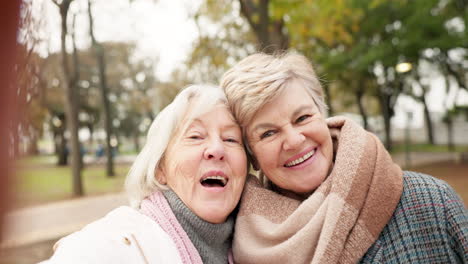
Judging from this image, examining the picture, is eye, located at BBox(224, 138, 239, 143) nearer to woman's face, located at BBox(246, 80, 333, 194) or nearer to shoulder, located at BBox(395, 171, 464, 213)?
woman's face, located at BBox(246, 80, 333, 194)

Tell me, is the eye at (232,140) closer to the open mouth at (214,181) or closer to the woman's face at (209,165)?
the woman's face at (209,165)

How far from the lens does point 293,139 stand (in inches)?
84.0

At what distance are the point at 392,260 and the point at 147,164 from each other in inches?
57.7

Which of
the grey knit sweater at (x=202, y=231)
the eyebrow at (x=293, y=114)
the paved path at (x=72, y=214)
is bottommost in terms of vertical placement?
the paved path at (x=72, y=214)

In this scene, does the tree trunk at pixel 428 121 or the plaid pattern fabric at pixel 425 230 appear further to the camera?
the tree trunk at pixel 428 121

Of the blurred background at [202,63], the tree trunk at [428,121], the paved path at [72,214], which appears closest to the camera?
the blurred background at [202,63]

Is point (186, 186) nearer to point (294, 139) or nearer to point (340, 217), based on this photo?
point (294, 139)

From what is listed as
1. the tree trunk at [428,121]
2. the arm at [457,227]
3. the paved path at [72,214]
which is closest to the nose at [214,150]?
the arm at [457,227]

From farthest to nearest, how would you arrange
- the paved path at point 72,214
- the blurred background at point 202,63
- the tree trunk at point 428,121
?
1. the tree trunk at point 428,121
2. the paved path at point 72,214
3. the blurred background at point 202,63

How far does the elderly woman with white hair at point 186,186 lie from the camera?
1857 mm

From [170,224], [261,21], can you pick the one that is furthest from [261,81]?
[261,21]

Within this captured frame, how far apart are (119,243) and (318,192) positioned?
1.06 metres

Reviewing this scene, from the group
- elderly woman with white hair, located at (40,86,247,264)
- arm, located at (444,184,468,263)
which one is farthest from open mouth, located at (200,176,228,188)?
arm, located at (444,184,468,263)

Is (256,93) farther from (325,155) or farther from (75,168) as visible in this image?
(75,168)
